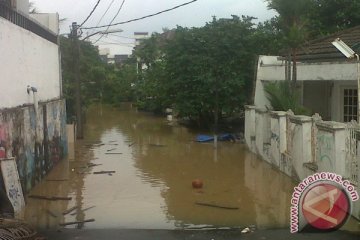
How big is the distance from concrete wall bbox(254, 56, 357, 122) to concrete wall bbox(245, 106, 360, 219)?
6.04 feet

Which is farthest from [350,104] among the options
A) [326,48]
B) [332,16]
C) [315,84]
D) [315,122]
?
[332,16]

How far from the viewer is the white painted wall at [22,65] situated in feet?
32.4

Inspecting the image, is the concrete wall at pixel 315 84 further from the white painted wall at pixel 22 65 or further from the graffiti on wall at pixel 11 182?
the graffiti on wall at pixel 11 182

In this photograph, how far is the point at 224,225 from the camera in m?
8.61

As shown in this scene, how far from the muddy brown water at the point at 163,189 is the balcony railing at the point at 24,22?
3.95 meters

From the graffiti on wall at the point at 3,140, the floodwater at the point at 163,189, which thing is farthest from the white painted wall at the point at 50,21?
the graffiti on wall at the point at 3,140

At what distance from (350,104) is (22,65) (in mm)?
10982

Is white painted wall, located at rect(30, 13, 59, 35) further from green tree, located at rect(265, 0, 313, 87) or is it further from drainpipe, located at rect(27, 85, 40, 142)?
green tree, located at rect(265, 0, 313, 87)

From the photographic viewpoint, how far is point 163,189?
1209 centimetres

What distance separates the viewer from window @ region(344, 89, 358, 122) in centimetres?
1660

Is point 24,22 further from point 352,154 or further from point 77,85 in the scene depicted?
point 77,85

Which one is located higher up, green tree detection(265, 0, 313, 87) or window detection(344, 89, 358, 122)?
green tree detection(265, 0, 313, 87)

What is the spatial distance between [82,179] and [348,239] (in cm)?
819

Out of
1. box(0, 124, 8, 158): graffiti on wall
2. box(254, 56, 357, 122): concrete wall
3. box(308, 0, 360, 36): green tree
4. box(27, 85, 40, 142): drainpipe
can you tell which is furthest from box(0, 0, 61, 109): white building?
box(308, 0, 360, 36): green tree
